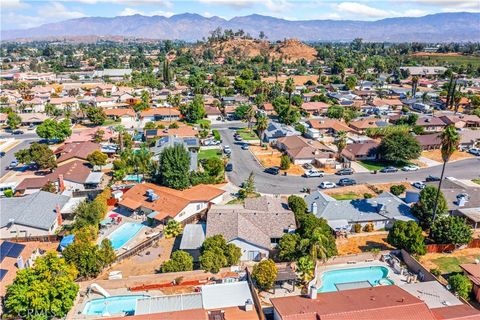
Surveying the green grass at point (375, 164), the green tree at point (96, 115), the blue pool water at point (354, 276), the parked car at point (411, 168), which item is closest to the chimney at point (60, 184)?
the blue pool water at point (354, 276)

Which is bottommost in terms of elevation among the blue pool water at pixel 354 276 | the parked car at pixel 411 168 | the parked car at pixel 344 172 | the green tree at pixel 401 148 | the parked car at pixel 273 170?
the blue pool water at pixel 354 276

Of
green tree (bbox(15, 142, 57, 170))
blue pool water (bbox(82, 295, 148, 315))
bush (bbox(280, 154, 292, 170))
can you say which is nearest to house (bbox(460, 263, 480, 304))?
blue pool water (bbox(82, 295, 148, 315))

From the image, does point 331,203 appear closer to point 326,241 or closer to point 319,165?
point 326,241

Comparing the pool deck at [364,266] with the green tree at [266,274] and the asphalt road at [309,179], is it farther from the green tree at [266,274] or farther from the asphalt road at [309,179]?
the asphalt road at [309,179]

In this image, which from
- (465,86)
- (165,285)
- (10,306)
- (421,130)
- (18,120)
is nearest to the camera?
(10,306)

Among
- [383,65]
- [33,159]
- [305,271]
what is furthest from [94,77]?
[305,271]

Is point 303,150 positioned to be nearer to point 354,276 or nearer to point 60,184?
point 354,276
